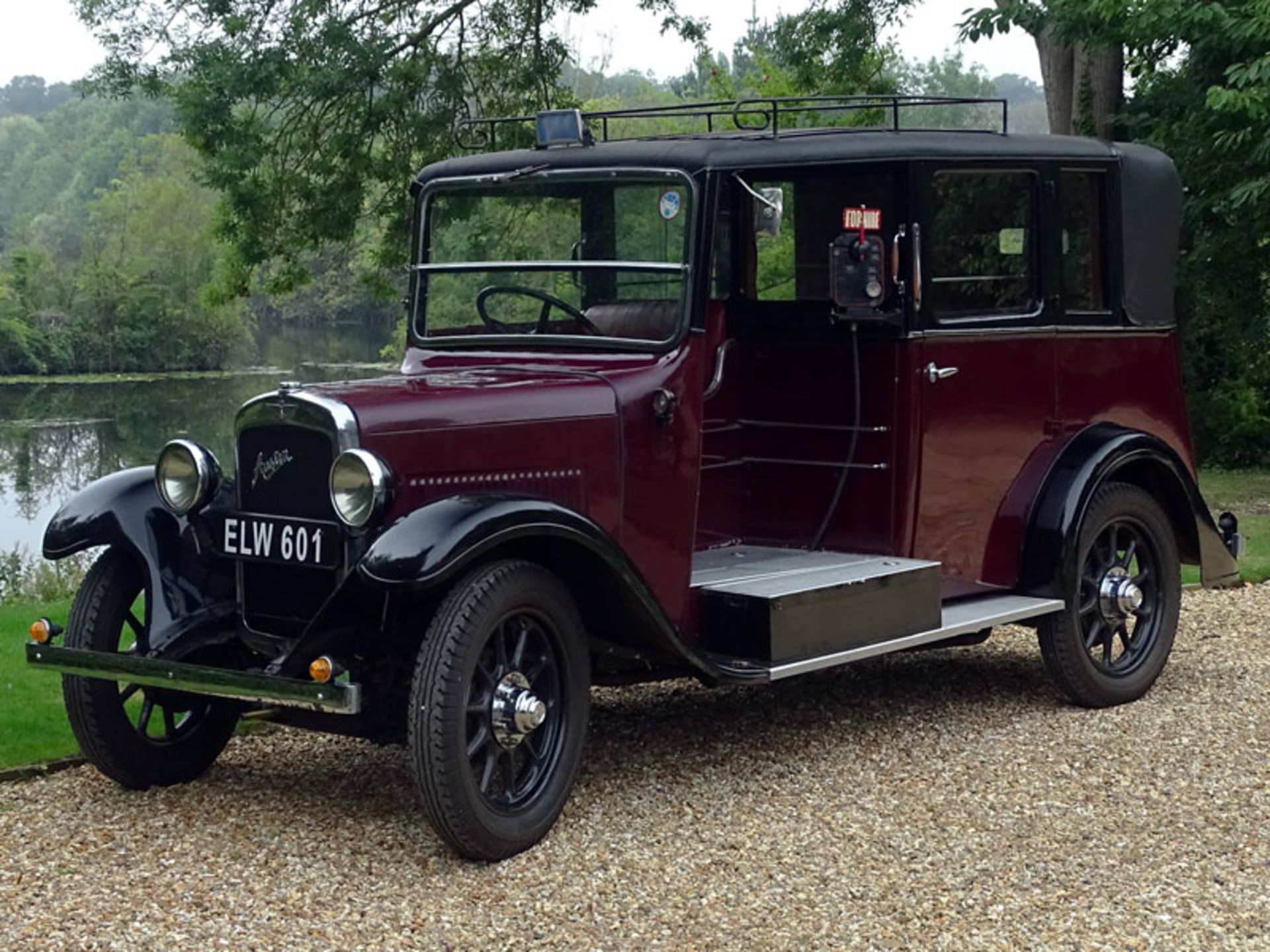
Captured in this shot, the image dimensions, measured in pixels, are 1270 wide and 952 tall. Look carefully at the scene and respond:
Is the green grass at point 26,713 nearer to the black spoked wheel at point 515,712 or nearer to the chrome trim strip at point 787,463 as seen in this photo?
the black spoked wheel at point 515,712

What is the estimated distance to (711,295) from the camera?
20.9ft

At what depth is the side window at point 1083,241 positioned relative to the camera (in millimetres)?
7223

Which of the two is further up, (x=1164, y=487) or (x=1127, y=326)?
(x=1127, y=326)

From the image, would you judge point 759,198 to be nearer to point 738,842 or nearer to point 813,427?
point 813,427

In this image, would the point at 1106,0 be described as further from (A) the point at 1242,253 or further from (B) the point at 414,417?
(B) the point at 414,417

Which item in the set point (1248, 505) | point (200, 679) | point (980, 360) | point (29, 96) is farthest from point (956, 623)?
point (29, 96)

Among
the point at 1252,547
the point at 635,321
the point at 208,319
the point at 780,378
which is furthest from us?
the point at 208,319

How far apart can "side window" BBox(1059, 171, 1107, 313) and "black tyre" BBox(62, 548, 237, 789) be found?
12.4 ft

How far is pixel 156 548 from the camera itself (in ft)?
19.1

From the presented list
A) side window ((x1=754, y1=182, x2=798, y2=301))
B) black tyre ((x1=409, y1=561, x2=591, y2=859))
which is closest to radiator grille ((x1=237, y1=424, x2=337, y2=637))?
black tyre ((x1=409, y1=561, x2=591, y2=859))

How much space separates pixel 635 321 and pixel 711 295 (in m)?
0.35

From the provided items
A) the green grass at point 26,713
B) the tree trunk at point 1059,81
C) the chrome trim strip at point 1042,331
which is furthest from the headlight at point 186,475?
the tree trunk at point 1059,81

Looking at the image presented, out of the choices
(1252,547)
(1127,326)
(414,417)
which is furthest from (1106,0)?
(414,417)

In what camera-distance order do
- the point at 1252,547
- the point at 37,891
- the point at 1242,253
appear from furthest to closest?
the point at 1242,253 → the point at 1252,547 → the point at 37,891
